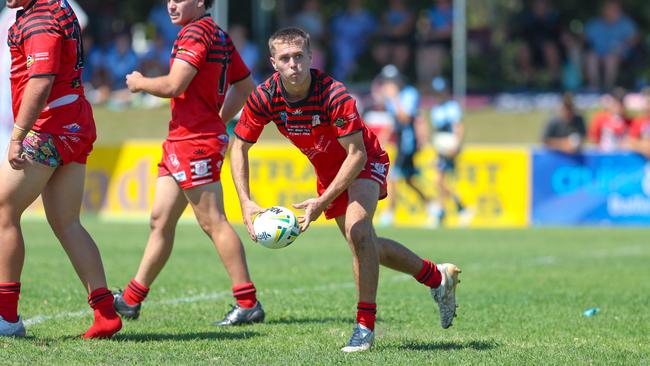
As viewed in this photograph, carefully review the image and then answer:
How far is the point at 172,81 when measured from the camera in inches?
283

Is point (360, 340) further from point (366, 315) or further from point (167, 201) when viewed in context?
point (167, 201)

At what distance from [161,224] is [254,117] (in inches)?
54.9

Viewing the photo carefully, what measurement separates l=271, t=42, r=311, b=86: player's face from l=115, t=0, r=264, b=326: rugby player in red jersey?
1038mm

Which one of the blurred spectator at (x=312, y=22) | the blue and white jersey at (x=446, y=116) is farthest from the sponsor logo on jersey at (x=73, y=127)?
the blurred spectator at (x=312, y=22)

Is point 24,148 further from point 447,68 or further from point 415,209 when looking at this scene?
point 447,68

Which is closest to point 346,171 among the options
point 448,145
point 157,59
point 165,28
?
point 448,145

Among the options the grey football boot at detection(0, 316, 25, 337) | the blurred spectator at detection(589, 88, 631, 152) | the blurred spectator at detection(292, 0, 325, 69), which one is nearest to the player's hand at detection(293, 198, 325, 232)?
the grey football boot at detection(0, 316, 25, 337)

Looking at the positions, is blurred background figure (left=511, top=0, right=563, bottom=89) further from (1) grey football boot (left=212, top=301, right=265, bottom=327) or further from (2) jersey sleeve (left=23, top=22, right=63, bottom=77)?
(2) jersey sleeve (left=23, top=22, right=63, bottom=77)

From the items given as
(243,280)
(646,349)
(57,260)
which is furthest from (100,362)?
(57,260)

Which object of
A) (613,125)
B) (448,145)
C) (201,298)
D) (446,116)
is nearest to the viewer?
(201,298)

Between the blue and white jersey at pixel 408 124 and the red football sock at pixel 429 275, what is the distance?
37.1 feet

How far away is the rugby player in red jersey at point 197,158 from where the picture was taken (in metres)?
7.44

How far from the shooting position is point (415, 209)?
1902cm

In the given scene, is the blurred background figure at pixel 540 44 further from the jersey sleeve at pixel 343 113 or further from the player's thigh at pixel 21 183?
the player's thigh at pixel 21 183
